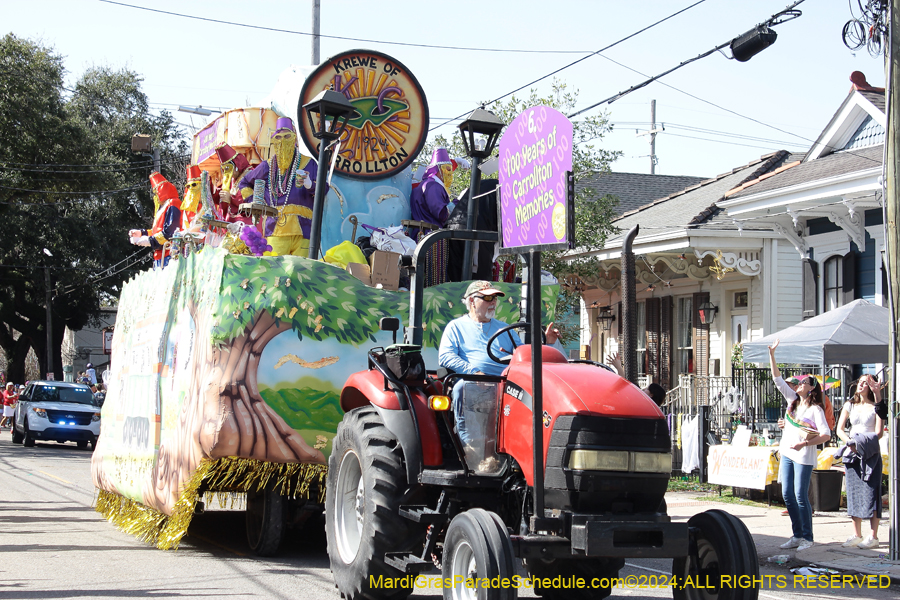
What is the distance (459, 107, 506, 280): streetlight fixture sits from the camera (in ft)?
31.3

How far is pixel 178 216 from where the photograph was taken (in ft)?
40.1

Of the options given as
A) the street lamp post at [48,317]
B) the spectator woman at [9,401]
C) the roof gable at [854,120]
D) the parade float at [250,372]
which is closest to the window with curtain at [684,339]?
the roof gable at [854,120]

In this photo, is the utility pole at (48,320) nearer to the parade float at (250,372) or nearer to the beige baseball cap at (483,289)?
the parade float at (250,372)

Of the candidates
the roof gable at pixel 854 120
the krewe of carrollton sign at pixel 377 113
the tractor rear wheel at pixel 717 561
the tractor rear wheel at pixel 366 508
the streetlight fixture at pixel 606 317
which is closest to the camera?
the tractor rear wheel at pixel 717 561

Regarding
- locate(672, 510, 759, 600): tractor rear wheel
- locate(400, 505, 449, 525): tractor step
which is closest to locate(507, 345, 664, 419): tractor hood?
locate(672, 510, 759, 600): tractor rear wheel

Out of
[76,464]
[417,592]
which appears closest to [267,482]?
[417,592]

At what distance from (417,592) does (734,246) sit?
13.0 metres

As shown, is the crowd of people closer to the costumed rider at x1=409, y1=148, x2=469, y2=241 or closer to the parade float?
the parade float

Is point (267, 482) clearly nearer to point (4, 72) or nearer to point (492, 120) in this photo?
point (492, 120)

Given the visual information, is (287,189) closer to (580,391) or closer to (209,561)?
(209,561)

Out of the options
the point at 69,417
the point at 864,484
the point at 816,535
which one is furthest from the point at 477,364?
the point at 69,417

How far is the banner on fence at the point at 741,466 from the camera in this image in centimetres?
1288

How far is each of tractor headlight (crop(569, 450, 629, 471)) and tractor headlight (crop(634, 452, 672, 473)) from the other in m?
0.10

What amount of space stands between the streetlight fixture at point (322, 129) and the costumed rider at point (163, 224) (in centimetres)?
320
